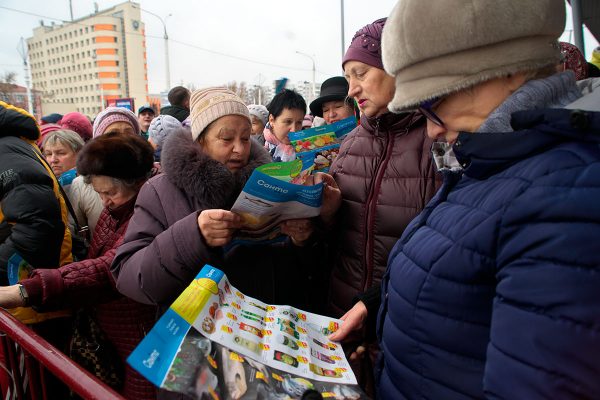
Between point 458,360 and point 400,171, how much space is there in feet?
3.43

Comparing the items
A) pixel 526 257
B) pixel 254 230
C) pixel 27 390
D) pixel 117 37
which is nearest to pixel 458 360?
pixel 526 257

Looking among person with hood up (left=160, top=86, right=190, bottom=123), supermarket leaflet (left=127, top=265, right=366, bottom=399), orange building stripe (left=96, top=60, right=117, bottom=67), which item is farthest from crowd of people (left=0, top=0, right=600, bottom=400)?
orange building stripe (left=96, top=60, right=117, bottom=67)

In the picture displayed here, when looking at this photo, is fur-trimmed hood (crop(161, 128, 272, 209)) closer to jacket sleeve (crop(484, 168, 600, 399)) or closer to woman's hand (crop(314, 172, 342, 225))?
woman's hand (crop(314, 172, 342, 225))

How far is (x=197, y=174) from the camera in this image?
1711 mm

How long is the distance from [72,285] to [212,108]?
1.07m

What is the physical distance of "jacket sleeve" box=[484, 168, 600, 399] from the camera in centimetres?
61

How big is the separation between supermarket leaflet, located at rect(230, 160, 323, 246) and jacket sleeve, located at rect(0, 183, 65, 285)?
44.8 inches

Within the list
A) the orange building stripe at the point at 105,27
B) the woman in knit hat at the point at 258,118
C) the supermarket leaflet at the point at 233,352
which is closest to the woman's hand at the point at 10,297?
the supermarket leaflet at the point at 233,352

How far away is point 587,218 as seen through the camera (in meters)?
0.63

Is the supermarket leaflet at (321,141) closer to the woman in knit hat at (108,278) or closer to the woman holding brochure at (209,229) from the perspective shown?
the woman holding brochure at (209,229)

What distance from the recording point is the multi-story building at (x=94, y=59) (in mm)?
61469

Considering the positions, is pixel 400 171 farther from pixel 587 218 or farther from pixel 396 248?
pixel 587 218

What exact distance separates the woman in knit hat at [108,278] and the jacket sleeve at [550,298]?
1.84 m

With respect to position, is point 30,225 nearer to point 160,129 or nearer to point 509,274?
point 509,274
